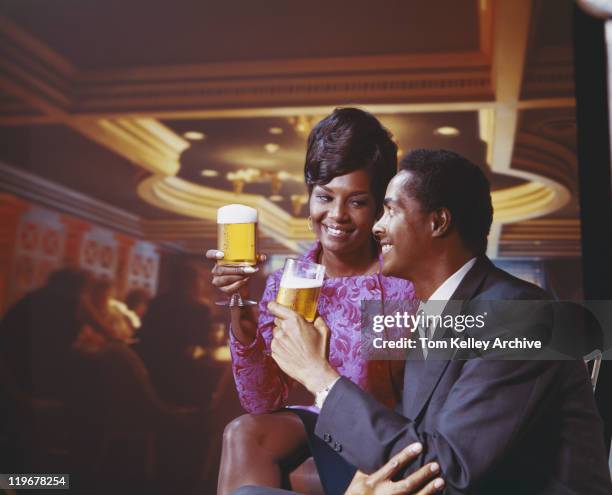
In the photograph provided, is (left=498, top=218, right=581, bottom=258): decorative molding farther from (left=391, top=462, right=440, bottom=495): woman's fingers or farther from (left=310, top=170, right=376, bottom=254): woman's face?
(left=391, top=462, right=440, bottom=495): woman's fingers

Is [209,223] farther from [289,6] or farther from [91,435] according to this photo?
[289,6]

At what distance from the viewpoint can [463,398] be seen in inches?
45.3

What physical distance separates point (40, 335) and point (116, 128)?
1885mm

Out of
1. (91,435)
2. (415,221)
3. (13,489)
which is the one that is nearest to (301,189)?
(91,435)

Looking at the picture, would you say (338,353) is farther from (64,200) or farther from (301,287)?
(64,200)

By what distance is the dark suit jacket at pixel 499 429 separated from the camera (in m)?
1.12

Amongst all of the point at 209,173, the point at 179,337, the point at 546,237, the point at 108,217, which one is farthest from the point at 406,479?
the point at 546,237

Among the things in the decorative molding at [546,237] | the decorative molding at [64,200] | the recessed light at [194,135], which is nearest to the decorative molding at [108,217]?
the decorative molding at [64,200]

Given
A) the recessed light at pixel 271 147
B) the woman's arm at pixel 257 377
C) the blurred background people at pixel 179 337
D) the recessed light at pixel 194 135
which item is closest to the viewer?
the woman's arm at pixel 257 377

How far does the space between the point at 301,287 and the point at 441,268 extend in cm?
27

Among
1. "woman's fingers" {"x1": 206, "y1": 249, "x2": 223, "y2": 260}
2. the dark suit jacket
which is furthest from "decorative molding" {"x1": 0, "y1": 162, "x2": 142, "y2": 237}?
the dark suit jacket

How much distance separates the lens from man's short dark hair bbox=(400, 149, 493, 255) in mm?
1363

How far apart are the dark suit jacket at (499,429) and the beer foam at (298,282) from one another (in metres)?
0.20

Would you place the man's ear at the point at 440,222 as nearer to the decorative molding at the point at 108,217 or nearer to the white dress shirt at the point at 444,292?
the white dress shirt at the point at 444,292
